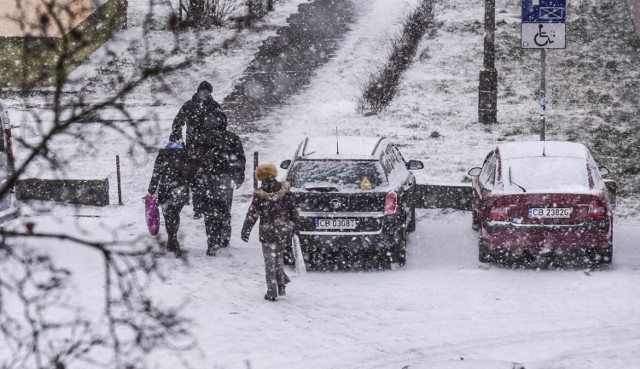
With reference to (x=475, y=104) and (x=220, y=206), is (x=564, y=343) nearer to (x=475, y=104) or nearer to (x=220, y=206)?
(x=220, y=206)

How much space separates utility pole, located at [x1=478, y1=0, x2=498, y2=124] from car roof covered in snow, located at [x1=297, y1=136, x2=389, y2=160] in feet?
23.5

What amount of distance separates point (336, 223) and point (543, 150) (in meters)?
2.93

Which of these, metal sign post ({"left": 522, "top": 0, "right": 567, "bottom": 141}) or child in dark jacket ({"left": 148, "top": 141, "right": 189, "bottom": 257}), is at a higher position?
metal sign post ({"left": 522, "top": 0, "right": 567, "bottom": 141})

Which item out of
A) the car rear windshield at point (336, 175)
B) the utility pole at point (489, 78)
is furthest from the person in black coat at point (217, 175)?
the utility pole at point (489, 78)

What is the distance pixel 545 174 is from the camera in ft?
43.8

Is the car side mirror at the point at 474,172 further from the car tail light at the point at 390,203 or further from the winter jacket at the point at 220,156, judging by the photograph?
the winter jacket at the point at 220,156

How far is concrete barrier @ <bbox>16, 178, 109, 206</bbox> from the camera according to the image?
1683cm

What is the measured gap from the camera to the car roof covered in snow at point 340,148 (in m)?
13.5

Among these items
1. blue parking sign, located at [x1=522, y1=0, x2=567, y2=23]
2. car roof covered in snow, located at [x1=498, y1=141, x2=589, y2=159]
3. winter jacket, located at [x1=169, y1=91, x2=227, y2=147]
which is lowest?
car roof covered in snow, located at [x1=498, y1=141, x2=589, y2=159]

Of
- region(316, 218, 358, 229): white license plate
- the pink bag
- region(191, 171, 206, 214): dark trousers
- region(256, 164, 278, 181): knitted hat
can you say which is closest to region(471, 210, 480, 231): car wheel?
region(316, 218, 358, 229): white license plate

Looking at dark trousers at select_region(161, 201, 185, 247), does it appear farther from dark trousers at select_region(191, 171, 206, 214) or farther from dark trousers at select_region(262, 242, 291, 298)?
dark trousers at select_region(262, 242, 291, 298)

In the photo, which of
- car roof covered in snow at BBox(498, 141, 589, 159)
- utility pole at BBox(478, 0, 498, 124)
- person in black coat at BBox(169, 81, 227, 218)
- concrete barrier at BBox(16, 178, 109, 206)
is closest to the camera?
car roof covered in snow at BBox(498, 141, 589, 159)

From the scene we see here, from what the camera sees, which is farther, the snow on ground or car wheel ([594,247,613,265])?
car wheel ([594,247,613,265])

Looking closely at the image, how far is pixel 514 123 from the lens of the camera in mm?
21578
